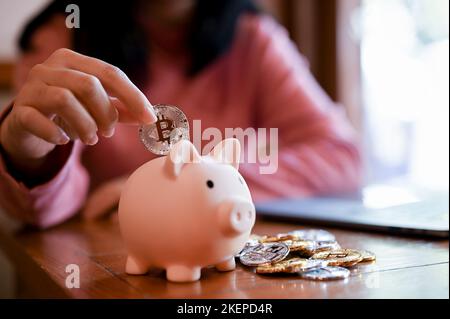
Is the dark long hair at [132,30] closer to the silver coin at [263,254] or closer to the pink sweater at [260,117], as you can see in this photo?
the pink sweater at [260,117]

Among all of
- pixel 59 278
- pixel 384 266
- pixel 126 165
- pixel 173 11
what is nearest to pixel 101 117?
pixel 59 278

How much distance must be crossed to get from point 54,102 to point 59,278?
0.14 m

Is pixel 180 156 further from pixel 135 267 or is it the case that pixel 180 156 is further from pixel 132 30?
pixel 132 30

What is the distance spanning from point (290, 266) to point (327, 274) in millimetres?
28

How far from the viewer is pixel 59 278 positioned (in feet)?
1.38

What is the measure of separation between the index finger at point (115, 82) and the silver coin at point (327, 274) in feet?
0.54

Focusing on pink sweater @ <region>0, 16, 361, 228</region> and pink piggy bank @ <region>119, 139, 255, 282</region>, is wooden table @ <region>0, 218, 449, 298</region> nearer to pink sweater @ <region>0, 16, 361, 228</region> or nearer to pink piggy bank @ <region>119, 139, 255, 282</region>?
pink piggy bank @ <region>119, 139, 255, 282</region>

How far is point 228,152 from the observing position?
1.38 feet

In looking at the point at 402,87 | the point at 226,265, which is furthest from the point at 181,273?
the point at 402,87

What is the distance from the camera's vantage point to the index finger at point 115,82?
1.27 ft

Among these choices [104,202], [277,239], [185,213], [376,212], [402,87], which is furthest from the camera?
[402,87]

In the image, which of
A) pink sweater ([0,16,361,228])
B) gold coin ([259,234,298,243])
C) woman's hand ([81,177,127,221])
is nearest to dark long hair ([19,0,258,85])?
pink sweater ([0,16,361,228])
